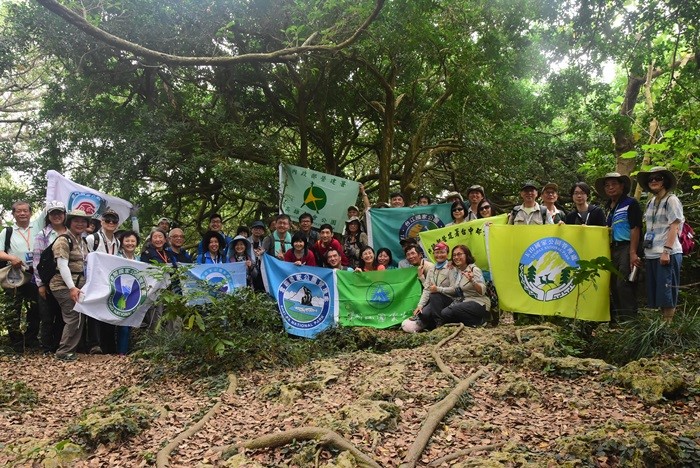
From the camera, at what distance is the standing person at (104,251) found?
7344 millimetres

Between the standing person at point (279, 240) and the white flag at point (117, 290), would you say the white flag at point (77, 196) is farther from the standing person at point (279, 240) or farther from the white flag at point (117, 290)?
the standing person at point (279, 240)

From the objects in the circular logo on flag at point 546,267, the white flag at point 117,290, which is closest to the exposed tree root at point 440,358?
the circular logo on flag at point 546,267

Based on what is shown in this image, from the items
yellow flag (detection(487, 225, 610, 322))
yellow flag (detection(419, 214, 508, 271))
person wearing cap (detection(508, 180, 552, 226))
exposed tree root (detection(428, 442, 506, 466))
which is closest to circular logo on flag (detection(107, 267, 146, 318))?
yellow flag (detection(419, 214, 508, 271))

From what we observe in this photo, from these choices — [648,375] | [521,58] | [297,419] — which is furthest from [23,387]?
[521,58]

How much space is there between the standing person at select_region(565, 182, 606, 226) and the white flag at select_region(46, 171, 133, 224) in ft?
23.9

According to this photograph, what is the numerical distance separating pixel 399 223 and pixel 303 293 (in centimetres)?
226

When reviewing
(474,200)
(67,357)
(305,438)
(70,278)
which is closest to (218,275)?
(70,278)

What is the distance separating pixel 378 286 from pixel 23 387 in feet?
14.7

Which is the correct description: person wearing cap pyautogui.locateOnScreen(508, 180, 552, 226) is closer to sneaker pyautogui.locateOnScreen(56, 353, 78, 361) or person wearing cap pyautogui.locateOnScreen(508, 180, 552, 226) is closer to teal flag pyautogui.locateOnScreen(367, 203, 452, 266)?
teal flag pyautogui.locateOnScreen(367, 203, 452, 266)

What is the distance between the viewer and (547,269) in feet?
21.5

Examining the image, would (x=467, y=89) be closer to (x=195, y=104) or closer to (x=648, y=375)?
(x=195, y=104)

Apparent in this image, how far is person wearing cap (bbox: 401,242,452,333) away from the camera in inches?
277

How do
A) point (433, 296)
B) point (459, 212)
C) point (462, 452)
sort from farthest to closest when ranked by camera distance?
point (459, 212) → point (433, 296) → point (462, 452)

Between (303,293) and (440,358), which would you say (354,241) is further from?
(440,358)
